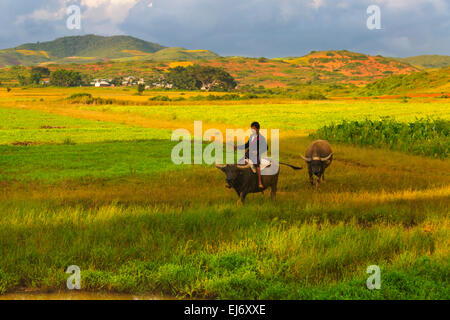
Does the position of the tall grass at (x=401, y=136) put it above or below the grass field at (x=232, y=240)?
above

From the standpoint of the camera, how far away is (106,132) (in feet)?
136

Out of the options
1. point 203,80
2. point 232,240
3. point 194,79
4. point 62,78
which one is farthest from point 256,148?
point 62,78

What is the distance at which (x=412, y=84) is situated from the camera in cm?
11538

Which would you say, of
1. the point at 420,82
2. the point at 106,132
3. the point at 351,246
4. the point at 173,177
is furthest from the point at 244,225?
the point at 420,82

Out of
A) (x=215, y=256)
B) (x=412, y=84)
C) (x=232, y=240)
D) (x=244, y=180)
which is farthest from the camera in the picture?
(x=412, y=84)

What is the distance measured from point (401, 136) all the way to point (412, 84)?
3738 inches

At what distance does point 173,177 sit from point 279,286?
44.7ft

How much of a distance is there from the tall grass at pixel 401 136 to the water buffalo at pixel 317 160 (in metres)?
11.6

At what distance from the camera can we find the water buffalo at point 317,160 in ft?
55.4

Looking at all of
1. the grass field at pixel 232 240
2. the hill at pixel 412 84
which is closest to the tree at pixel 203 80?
the hill at pixel 412 84

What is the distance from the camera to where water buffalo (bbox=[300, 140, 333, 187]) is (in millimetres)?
16891

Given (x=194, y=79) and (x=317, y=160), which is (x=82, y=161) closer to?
(x=317, y=160)

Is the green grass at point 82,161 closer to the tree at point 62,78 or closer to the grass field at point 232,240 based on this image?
the grass field at point 232,240
